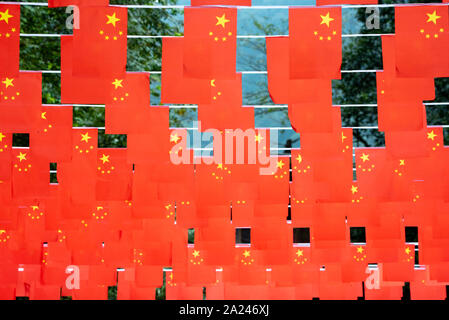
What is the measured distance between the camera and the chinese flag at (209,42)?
3.50 metres

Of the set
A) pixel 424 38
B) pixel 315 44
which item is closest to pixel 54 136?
pixel 315 44

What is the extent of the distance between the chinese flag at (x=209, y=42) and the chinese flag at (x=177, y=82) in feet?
0.52

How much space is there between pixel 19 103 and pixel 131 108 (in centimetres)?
70

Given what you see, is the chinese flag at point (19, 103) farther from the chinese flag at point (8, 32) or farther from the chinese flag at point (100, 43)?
the chinese flag at point (100, 43)

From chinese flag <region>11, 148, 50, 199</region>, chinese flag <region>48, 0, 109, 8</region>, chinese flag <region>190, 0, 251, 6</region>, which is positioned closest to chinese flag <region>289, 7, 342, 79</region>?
chinese flag <region>190, 0, 251, 6</region>

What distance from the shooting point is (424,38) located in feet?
11.4

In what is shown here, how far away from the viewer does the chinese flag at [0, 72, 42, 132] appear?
3883 mm

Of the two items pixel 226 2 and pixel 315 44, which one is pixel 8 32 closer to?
pixel 226 2

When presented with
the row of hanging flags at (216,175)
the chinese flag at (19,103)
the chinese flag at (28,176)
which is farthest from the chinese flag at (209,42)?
the chinese flag at (28,176)

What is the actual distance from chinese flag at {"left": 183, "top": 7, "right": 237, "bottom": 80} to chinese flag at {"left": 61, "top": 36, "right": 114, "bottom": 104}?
510 millimetres

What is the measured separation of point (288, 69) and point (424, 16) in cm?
81

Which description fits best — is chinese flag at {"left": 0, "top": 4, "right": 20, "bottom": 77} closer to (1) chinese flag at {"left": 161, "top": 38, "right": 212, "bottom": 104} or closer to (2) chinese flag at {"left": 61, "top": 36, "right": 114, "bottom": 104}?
(2) chinese flag at {"left": 61, "top": 36, "right": 114, "bottom": 104}
